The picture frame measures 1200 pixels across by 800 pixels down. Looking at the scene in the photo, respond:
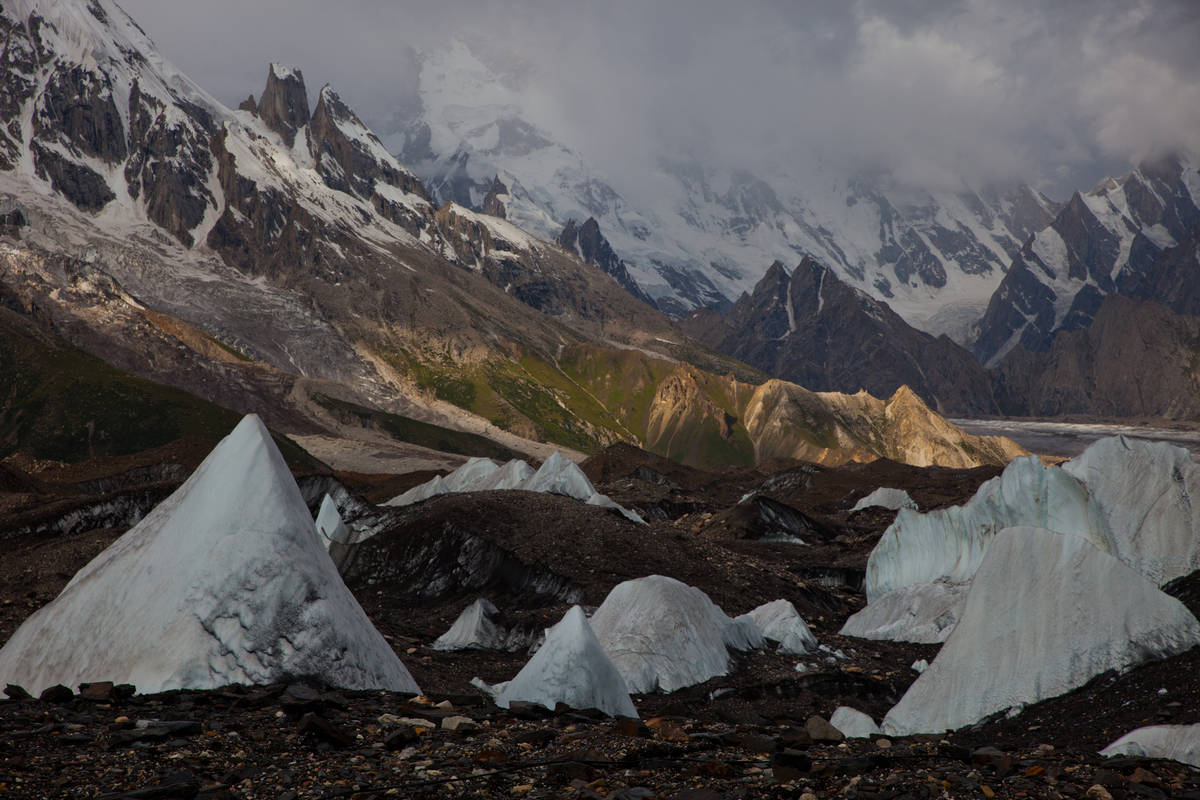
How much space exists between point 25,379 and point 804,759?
695ft

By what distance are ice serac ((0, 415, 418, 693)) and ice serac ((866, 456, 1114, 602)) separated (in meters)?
31.3

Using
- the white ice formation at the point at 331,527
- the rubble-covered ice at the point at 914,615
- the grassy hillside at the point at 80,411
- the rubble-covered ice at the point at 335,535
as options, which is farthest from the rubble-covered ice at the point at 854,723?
the grassy hillside at the point at 80,411

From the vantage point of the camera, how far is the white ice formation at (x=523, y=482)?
74.3 metres

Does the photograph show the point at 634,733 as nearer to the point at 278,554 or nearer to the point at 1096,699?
the point at 278,554

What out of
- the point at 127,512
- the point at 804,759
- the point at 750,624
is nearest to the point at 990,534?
the point at 750,624

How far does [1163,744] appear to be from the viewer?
608 inches

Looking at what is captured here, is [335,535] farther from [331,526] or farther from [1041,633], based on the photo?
[1041,633]

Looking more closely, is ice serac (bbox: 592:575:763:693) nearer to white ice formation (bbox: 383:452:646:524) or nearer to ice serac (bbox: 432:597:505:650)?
ice serac (bbox: 432:597:505:650)

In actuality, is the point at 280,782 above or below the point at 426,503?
below

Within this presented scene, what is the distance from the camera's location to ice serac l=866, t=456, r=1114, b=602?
40500mm

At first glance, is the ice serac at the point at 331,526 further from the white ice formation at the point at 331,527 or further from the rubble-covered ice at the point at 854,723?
the rubble-covered ice at the point at 854,723

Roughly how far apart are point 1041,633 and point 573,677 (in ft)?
39.7

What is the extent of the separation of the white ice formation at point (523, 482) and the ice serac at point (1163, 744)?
155 ft

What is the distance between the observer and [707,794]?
10867 mm
